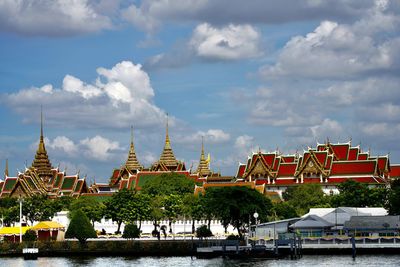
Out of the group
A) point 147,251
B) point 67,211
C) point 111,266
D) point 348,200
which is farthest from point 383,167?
point 111,266

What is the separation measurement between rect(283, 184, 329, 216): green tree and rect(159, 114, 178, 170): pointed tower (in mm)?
26189

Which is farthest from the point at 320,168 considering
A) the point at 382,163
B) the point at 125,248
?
the point at 125,248

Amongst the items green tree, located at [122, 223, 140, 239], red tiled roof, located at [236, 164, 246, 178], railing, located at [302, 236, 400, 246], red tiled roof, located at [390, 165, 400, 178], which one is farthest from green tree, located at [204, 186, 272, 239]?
red tiled roof, located at [236, 164, 246, 178]

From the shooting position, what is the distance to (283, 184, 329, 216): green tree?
354 feet

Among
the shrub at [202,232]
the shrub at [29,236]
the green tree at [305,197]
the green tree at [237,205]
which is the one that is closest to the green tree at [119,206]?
the shrub at [29,236]

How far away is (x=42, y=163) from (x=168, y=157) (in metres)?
19.4

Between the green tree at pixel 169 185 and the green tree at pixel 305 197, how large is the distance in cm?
1204

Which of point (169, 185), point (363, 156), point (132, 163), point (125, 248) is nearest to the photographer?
point (125, 248)

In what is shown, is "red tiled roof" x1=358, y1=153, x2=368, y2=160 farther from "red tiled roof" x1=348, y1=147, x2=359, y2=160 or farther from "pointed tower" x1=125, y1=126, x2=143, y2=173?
"pointed tower" x1=125, y1=126, x2=143, y2=173

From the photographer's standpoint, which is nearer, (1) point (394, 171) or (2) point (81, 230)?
(2) point (81, 230)

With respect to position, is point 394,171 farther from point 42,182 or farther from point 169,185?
point 42,182

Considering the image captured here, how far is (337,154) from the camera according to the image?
437 feet

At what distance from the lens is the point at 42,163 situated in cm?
13875

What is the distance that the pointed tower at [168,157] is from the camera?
481 ft
